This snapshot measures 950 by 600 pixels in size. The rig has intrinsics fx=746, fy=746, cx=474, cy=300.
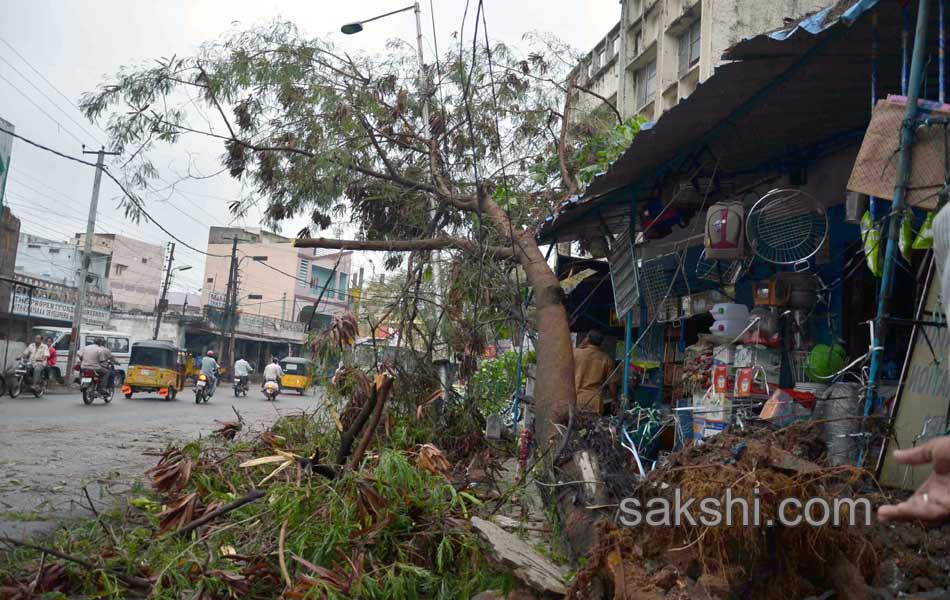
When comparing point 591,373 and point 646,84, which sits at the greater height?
point 646,84

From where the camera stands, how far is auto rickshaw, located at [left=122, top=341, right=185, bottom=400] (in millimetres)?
21922

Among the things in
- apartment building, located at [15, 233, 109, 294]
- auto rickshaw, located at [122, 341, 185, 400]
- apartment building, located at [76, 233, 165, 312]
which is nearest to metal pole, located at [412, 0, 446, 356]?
auto rickshaw, located at [122, 341, 185, 400]

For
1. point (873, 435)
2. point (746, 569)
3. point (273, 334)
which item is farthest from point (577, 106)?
point (273, 334)

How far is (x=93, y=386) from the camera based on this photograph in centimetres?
1778

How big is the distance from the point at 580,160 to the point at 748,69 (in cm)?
506

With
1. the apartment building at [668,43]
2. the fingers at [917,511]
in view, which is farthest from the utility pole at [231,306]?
the fingers at [917,511]

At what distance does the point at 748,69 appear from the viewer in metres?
4.49

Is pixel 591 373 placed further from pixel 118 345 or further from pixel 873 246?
pixel 118 345

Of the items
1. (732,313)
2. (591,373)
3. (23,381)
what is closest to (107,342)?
(23,381)

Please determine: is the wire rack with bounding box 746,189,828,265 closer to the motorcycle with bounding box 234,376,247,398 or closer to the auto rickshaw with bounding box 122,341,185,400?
the auto rickshaw with bounding box 122,341,185,400

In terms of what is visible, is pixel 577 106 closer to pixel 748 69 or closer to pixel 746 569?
pixel 748 69

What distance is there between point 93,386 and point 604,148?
1418 cm

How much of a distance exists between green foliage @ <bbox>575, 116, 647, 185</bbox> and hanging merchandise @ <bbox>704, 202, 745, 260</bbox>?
257 centimetres

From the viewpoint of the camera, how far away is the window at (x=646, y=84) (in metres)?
23.3
